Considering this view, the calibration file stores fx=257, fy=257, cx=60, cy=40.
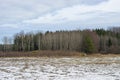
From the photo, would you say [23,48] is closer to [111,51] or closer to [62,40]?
[62,40]

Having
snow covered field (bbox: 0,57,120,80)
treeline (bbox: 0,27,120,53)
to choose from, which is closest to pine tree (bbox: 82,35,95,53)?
treeline (bbox: 0,27,120,53)

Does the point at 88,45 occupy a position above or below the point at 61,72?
above

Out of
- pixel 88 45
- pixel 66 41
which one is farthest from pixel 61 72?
pixel 66 41

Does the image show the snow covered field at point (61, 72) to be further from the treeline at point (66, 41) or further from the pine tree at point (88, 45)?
the treeline at point (66, 41)

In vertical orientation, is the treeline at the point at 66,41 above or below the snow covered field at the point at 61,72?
above

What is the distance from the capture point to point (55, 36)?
3878 inches

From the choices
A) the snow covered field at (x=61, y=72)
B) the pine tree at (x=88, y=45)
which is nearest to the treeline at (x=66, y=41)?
the pine tree at (x=88, y=45)

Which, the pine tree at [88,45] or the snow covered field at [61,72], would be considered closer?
the snow covered field at [61,72]

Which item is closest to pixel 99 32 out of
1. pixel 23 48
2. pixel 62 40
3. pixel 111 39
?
pixel 111 39

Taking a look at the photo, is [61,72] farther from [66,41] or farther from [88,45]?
[66,41]

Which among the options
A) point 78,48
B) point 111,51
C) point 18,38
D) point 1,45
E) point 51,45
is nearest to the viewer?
point 111,51

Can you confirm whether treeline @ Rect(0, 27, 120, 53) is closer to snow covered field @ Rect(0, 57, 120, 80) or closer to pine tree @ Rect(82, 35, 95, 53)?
pine tree @ Rect(82, 35, 95, 53)

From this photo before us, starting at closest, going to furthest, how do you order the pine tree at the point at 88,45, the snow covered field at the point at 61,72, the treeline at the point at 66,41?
the snow covered field at the point at 61,72
the pine tree at the point at 88,45
the treeline at the point at 66,41

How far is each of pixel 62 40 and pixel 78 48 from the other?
10831 mm
